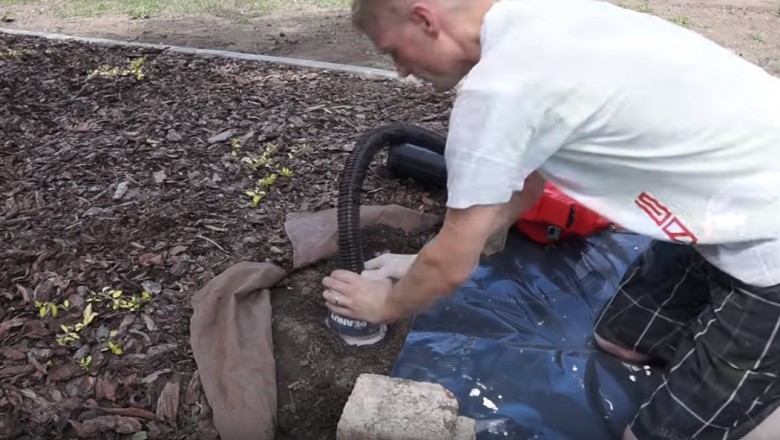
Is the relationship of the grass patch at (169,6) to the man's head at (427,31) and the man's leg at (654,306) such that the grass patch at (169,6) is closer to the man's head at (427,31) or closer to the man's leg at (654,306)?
the man's leg at (654,306)

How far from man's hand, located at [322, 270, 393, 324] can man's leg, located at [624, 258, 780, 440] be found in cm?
84

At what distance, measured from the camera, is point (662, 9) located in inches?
262

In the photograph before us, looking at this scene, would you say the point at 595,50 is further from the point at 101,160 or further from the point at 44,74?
the point at 44,74

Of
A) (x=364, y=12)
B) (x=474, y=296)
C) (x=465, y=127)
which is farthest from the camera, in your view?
(x=474, y=296)

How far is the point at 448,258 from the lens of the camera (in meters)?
1.56

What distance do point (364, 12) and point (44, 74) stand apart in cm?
379

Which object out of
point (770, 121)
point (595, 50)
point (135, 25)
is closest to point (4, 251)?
point (595, 50)

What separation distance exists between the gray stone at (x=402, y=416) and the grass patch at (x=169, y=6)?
5.56 m

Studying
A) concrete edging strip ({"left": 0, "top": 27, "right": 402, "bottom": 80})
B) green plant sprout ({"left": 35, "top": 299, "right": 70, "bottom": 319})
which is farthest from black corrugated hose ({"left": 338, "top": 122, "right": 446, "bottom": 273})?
concrete edging strip ({"left": 0, "top": 27, "right": 402, "bottom": 80})

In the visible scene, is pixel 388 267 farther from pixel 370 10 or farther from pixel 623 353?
pixel 370 10

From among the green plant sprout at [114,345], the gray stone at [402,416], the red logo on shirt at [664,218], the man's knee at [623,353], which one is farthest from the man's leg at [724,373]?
the green plant sprout at [114,345]

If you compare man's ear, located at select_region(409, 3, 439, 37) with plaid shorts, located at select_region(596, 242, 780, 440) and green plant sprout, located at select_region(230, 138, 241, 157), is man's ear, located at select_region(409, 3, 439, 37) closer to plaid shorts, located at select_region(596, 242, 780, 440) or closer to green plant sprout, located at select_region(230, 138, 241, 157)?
plaid shorts, located at select_region(596, 242, 780, 440)

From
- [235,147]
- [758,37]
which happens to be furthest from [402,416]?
[758,37]

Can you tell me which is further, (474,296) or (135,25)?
(135,25)
